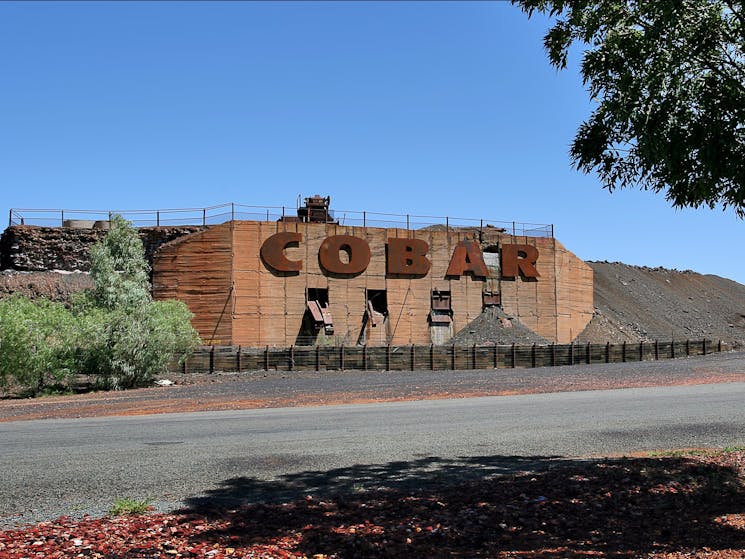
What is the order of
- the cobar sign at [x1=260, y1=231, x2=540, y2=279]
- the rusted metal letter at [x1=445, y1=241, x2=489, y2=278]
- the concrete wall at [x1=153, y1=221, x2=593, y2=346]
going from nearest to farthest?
the concrete wall at [x1=153, y1=221, x2=593, y2=346] < the cobar sign at [x1=260, y1=231, x2=540, y2=279] < the rusted metal letter at [x1=445, y1=241, x2=489, y2=278]

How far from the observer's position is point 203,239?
145ft

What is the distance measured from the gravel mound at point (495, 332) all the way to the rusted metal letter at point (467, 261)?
281cm

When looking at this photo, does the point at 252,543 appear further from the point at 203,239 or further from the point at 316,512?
the point at 203,239

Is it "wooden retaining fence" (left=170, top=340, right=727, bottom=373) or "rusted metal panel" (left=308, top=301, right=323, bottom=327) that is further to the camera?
"rusted metal panel" (left=308, top=301, right=323, bottom=327)

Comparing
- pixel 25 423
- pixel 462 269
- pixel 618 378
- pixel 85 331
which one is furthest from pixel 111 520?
pixel 462 269

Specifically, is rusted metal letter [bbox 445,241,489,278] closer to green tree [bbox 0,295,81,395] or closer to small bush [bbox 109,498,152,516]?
green tree [bbox 0,295,81,395]

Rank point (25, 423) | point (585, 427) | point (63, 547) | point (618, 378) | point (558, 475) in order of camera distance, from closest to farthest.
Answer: point (63, 547), point (558, 475), point (585, 427), point (25, 423), point (618, 378)

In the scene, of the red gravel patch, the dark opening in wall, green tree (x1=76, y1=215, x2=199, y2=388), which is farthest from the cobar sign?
the red gravel patch

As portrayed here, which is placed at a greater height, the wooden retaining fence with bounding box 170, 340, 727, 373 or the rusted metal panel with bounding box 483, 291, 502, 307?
the rusted metal panel with bounding box 483, 291, 502, 307

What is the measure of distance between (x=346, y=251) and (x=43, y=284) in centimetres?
1916

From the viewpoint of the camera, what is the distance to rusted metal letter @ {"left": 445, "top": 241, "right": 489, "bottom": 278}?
49406 mm

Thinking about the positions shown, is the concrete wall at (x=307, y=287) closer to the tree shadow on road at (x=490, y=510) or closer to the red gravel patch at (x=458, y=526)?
the tree shadow on road at (x=490, y=510)

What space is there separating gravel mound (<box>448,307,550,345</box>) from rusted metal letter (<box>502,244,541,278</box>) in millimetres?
3312

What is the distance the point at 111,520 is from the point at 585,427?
10571mm
